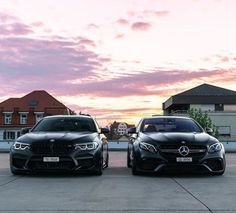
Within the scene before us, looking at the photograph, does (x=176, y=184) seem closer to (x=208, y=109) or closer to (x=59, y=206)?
(x=59, y=206)

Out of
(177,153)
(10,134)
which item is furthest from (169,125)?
(10,134)

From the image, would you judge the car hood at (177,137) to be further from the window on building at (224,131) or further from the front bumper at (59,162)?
the window on building at (224,131)

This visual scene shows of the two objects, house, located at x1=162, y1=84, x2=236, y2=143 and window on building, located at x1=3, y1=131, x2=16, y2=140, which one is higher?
house, located at x1=162, y1=84, x2=236, y2=143

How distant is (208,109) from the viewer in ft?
260

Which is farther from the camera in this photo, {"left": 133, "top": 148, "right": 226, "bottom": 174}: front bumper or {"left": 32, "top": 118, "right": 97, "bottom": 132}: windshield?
{"left": 32, "top": 118, "right": 97, "bottom": 132}: windshield

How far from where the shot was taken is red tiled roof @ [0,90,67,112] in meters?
96.2

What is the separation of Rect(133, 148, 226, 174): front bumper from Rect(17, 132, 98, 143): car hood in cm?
116

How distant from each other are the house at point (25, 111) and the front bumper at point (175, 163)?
81636mm

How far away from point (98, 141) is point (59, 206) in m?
4.55

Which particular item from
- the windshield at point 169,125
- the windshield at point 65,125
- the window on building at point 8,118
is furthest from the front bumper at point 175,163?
the window on building at point 8,118

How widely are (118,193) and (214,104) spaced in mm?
72135

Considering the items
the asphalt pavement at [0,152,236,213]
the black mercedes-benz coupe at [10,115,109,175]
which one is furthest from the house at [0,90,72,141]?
the asphalt pavement at [0,152,236,213]

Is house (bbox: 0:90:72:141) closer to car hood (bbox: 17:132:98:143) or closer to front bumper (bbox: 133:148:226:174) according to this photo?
car hood (bbox: 17:132:98:143)

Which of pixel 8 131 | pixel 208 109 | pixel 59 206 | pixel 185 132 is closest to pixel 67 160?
pixel 185 132
